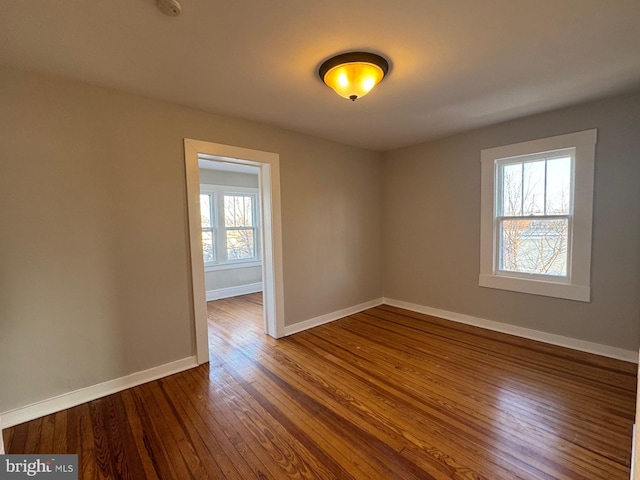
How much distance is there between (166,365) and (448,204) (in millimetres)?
3725

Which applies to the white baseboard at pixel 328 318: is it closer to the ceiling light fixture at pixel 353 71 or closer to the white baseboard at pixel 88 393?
the white baseboard at pixel 88 393

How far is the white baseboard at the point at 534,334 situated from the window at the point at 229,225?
334 cm

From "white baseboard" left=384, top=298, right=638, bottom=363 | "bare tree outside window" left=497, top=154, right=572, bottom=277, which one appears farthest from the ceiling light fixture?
"white baseboard" left=384, top=298, right=638, bottom=363

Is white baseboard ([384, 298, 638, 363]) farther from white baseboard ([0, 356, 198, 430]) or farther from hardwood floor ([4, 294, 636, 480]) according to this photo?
white baseboard ([0, 356, 198, 430])

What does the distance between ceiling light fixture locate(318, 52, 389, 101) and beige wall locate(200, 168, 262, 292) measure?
12.4 ft

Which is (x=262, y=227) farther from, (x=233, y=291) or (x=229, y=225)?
(x=233, y=291)

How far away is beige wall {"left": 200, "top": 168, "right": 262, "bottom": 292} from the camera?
17.1 ft

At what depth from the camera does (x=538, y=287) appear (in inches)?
122

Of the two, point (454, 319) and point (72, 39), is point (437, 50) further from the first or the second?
point (454, 319)

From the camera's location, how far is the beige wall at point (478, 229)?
260cm

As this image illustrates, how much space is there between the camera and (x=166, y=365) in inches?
102

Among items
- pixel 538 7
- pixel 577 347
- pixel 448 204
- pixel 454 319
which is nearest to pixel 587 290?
pixel 577 347

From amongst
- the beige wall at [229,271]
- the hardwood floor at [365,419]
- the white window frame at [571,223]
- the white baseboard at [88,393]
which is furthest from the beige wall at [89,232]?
the white window frame at [571,223]

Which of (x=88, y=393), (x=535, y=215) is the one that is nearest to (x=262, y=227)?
(x=88, y=393)
